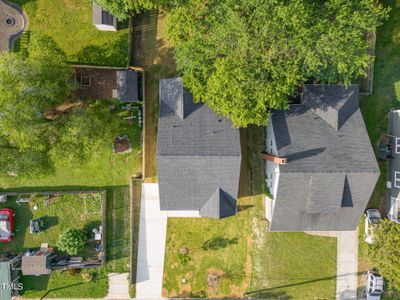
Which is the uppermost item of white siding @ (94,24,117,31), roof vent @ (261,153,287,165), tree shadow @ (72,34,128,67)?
white siding @ (94,24,117,31)

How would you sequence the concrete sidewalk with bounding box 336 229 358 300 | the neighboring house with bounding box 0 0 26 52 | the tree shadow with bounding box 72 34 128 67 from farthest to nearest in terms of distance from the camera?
the concrete sidewalk with bounding box 336 229 358 300
the neighboring house with bounding box 0 0 26 52
the tree shadow with bounding box 72 34 128 67

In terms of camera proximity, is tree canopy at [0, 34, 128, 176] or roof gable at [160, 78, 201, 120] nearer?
tree canopy at [0, 34, 128, 176]

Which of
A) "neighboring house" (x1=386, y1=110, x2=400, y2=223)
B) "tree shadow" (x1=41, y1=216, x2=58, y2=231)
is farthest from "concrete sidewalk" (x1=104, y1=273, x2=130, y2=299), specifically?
"neighboring house" (x1=386, y1=110, x2=400, y2=223)

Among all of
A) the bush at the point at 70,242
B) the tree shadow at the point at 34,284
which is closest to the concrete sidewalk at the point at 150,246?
the bush at the point at 70,242

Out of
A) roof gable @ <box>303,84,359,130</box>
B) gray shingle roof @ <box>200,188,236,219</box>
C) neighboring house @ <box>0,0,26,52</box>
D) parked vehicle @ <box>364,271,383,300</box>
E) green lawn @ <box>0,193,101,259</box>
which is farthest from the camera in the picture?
green lawn @ <box>0,193,101,259</box>

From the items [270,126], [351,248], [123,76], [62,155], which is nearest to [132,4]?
[123,76]

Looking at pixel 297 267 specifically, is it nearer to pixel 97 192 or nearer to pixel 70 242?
pixel 97 192

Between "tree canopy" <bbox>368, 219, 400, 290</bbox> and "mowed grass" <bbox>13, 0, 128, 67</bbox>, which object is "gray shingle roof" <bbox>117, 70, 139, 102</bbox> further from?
"tree canopy" <bbox>368, 219, 400, 290</bbox>

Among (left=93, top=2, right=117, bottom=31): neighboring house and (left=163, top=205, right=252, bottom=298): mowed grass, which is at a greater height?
(left=93, top=2, right=117, bottom=31): neighboring house

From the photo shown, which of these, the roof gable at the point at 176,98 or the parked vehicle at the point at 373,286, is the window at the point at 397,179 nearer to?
the parked vehicle at the point at 373,286
